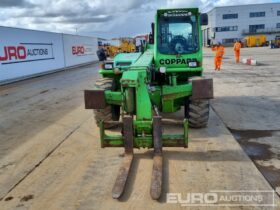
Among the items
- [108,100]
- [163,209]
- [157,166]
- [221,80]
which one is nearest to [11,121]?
[108,100]

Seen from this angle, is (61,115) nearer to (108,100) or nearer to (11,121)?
(11,121)

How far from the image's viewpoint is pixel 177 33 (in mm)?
7812

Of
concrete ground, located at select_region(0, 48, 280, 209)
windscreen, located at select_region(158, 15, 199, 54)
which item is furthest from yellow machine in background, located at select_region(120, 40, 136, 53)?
windscreen, located at select_region(158, 15, 199, 54)

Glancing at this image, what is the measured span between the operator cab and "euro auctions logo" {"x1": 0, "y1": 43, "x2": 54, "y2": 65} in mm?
12540

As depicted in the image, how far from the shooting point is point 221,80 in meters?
15.6

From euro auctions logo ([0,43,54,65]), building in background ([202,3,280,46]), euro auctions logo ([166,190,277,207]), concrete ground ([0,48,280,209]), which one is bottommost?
euro auctions logo ([166,190,277,207])

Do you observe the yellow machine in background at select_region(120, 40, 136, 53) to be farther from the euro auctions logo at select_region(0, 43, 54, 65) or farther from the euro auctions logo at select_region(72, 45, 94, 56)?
the euro auctions logo at select_region(0, 43, 54, 65)

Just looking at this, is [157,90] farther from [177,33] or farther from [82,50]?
[82,50]

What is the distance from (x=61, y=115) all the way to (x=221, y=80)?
875cm

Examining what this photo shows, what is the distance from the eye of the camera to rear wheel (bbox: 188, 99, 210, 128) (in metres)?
7.25

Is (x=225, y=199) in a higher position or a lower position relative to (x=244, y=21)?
lower

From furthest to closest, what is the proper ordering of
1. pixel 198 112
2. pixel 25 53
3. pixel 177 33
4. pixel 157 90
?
pixel 25 53, pixel 177 33, pixel 198 112, pixel 157 90

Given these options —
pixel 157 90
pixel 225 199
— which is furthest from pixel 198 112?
pixel 225 199

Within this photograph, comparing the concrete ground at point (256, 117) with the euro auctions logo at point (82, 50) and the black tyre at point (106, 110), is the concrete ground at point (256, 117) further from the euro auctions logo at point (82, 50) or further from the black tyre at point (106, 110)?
the euro auctions logo at point (82, 50)
